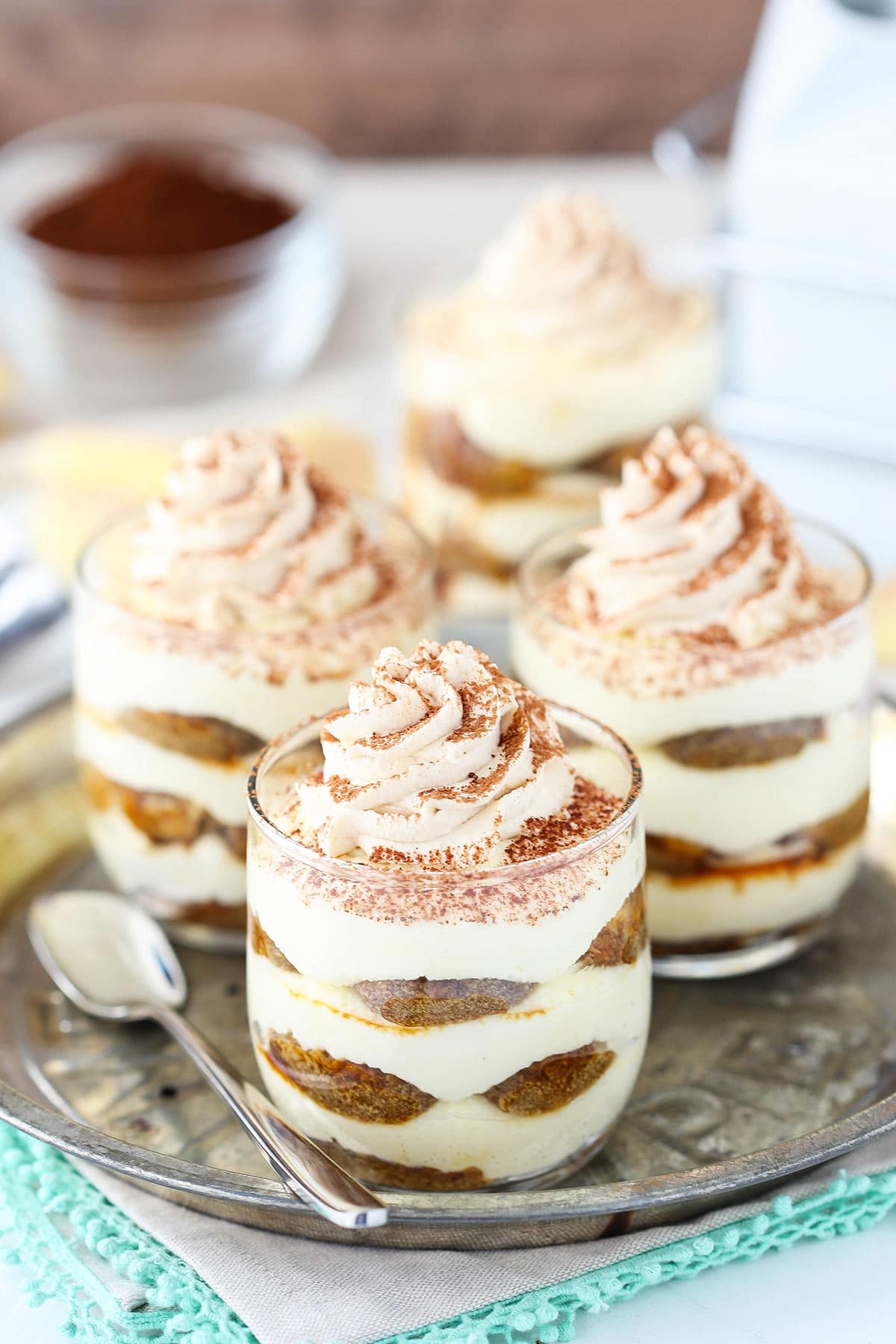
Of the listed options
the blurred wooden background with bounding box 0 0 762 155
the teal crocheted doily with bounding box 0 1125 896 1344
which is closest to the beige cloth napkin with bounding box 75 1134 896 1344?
the teal crocheted doily with bounding box 0 1125 896 1344

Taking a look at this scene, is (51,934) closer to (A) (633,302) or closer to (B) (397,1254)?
(B) (397,1254)

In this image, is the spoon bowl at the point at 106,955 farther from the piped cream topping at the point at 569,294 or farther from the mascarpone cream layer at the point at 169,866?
the piped cream topping at the point at 569,294

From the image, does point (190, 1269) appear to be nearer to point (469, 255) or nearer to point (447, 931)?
point (447, 931)

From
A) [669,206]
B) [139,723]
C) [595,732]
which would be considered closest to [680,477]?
[595,732]

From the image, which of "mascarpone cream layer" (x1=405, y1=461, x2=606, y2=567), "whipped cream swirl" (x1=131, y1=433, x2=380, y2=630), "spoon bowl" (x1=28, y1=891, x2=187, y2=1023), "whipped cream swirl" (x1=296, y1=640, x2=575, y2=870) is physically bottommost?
"spoon bowl" (x1=28, y1=891, x2=187, y2=1023)

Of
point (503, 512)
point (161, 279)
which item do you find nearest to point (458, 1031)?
point (503, 512)

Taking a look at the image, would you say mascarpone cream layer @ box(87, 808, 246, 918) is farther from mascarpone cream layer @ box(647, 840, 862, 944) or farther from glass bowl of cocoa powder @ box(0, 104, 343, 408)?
glass bowl of cocoa powder @ box(0, 104, 343, 408)
